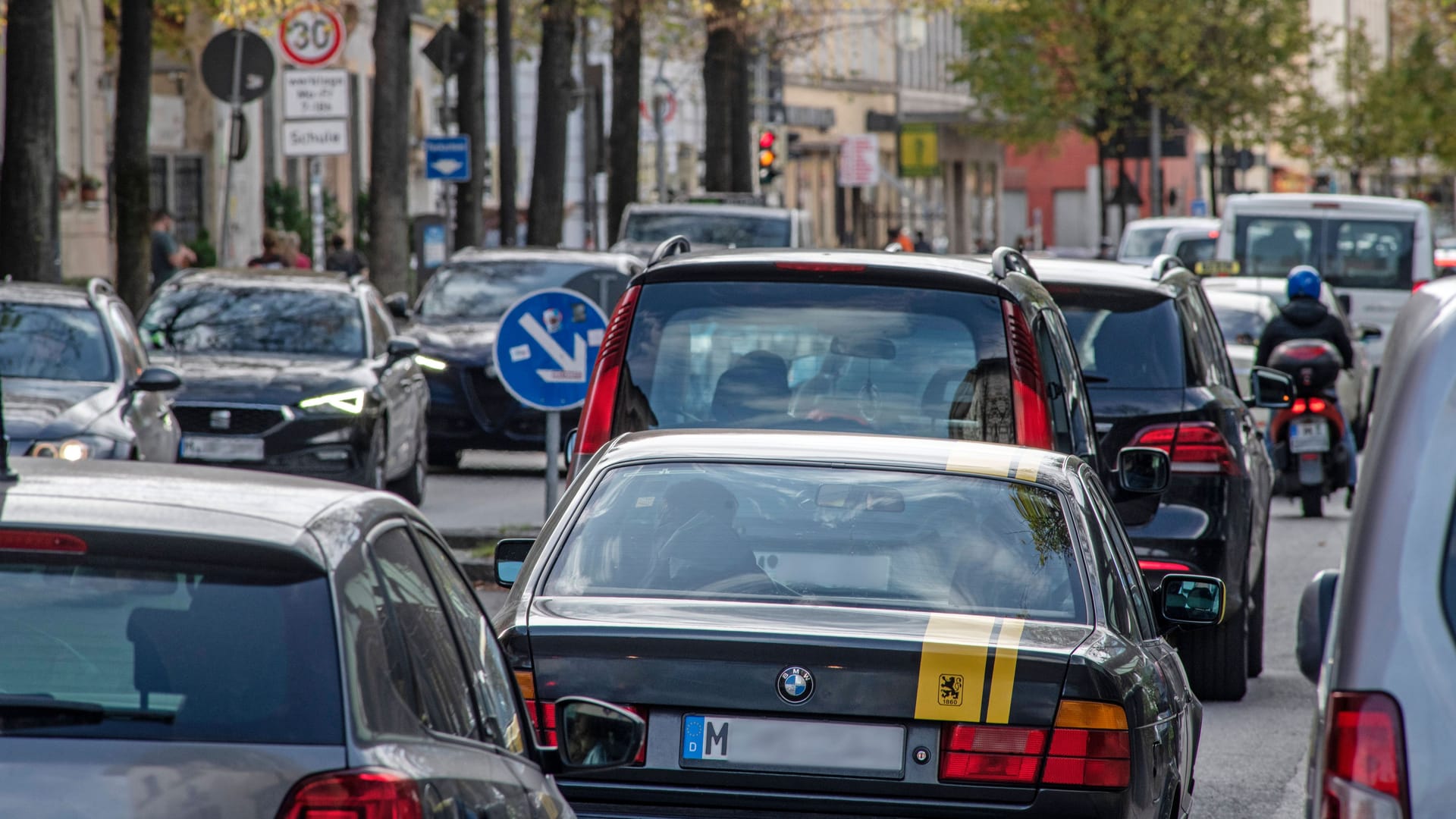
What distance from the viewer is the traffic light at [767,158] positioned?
4494 cm

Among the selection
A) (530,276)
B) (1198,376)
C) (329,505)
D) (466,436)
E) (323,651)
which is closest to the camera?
(323,651)

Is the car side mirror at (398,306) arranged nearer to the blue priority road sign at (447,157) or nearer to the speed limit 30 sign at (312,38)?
the speed limit 30 sign at (312,38)

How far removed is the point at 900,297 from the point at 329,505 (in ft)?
13.0

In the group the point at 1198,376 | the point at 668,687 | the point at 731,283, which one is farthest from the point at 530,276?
the point at 668,687

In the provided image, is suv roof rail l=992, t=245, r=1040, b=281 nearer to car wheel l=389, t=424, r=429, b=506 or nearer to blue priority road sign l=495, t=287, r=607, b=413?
blue priority road sign l=495, t=287, r=607, b=413

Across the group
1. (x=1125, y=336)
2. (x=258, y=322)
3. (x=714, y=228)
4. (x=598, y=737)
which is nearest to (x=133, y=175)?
(x=258, y=322)

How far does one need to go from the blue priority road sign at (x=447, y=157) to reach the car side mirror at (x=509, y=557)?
24.9 m

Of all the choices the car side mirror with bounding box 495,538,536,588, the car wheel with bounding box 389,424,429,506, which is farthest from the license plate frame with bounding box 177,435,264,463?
the car side mirror with bounding box 495,538,536,588

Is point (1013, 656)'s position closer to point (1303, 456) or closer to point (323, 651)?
point (323, 651)

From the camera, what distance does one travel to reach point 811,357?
7547 millimetres

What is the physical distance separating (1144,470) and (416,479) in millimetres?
9187

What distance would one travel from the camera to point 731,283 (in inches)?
298

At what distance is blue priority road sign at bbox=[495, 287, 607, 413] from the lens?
13.3 metres

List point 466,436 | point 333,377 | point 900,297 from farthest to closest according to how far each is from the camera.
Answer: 1. point 466,436
2. point 333,377
3. point 900,297
